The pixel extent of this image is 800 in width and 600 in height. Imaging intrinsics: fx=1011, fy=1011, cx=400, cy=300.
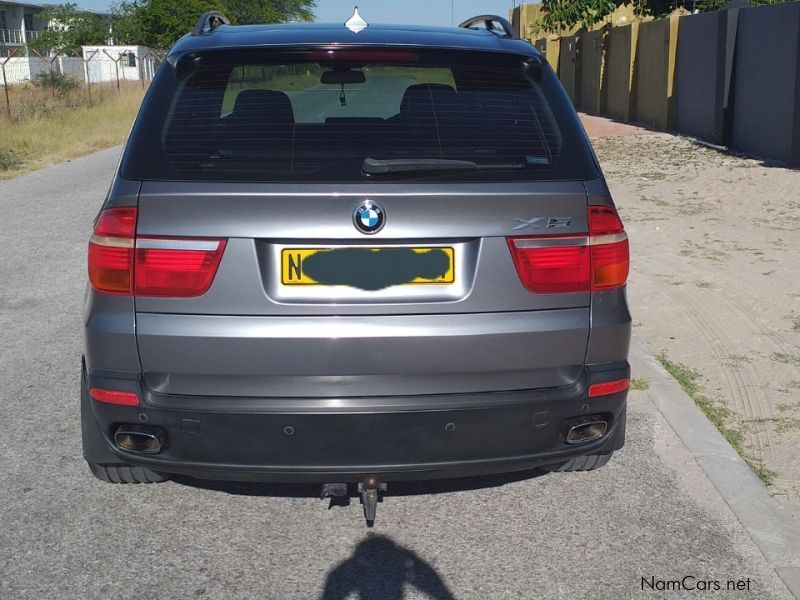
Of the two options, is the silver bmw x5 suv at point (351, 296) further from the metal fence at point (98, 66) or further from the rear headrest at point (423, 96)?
the metal fence at point (98, 66)

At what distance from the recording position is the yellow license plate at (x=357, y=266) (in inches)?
125

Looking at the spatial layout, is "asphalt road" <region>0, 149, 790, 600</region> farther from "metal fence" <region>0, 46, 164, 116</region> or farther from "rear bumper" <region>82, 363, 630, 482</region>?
"metal fence" <region>0, 46, 164, 116</region>

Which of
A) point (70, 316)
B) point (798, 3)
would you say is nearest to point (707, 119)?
point (798, 3)

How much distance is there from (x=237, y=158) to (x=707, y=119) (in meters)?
17.8

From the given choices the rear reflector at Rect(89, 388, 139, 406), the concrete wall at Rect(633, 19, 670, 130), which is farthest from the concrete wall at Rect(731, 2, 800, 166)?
the rear reflector at Rect(89, 388, 139, 406)

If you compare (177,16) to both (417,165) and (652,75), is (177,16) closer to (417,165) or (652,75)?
(652,75)

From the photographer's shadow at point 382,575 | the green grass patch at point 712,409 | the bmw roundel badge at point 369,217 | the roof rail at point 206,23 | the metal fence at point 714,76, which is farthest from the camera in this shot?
the metal fence at point 714,76

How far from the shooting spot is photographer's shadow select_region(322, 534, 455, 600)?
3387 mm

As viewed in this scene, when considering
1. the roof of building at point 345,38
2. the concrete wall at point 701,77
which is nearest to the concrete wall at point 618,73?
the concrete wall at point 701,77

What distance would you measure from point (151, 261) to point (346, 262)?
62 centimetres

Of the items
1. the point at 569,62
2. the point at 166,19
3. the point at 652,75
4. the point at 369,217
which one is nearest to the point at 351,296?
the point at 369,217

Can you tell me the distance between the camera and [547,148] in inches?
137

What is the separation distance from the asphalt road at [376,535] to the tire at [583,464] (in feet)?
0.49

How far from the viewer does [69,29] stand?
A: 88062 mm
